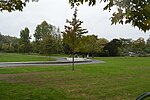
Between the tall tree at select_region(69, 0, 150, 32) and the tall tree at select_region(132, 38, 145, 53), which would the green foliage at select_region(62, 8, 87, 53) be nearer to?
the tall tree at select_region(69, 0, 150, 32)

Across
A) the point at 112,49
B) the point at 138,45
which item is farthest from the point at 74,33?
the point at 138,45

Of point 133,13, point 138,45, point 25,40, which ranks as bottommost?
point 133,13

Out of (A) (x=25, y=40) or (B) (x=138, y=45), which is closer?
(A) (x=25, y=40)

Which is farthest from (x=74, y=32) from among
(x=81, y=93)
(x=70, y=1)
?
(x=70, y=1)

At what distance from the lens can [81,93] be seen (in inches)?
484

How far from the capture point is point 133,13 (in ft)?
15.8

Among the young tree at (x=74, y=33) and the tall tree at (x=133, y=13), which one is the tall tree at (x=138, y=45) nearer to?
the young tree at (x=74, y=33)

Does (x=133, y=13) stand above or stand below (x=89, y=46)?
below

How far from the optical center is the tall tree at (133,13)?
14.8 feet

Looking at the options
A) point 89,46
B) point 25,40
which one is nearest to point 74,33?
point 89,46

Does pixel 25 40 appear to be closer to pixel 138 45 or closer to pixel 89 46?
pixel 89 46

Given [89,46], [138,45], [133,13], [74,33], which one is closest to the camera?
[133,13]

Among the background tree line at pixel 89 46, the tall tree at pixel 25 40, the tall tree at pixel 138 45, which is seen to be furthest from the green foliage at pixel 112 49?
the tall tree at pixel 25 40

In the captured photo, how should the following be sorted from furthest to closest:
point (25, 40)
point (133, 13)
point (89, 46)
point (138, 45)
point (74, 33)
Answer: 1. point (138, 45)
2. point (25, 40)
3. point (89, 46)
4. point (74, 33)
5. point (133, 13)
